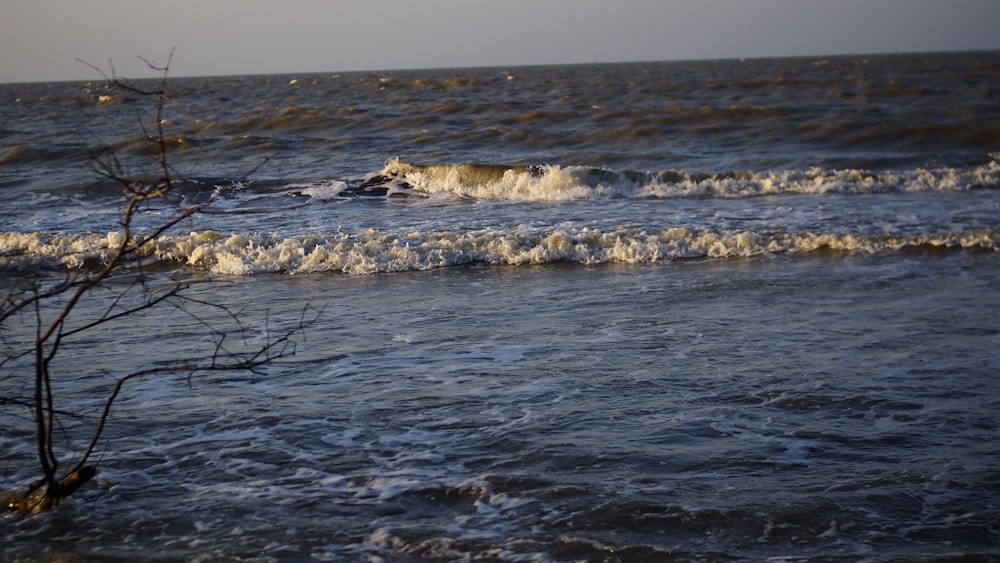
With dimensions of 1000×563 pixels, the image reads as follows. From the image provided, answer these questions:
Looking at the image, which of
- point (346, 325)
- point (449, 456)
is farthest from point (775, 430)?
point (346, 325)

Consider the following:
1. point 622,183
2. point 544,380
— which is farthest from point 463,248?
point 622,183

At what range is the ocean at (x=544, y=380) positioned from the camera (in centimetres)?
398

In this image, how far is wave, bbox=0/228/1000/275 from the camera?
10.4m

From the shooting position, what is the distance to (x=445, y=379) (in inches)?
237

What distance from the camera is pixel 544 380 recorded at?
5.95 meters

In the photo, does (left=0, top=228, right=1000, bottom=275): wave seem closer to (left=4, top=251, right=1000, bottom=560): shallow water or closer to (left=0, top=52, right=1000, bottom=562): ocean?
(left=0, top=52, right=1000, bottom=562): ocean

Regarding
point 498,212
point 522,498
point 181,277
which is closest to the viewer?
point 522,498

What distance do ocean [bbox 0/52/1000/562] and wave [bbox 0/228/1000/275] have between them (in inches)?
1.7

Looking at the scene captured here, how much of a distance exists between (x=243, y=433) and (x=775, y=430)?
2.80 m

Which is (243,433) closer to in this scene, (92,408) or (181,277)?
(92,408)

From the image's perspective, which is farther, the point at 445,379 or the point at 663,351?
the point at 663,351

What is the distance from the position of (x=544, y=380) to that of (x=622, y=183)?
439 inches

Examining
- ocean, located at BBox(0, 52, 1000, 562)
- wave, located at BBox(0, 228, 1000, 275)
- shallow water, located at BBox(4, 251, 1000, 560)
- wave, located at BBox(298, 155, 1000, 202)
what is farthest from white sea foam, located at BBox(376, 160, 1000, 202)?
shallow water, located at BBox(4, 251, 1000, 560)

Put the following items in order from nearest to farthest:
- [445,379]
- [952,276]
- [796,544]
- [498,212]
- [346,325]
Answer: [796,544] → [445,379] → [346,325] → [952,276] → [498,212]
